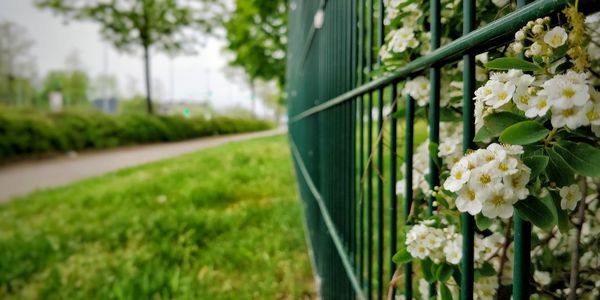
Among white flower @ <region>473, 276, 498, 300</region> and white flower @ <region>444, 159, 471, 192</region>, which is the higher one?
white flower @ <region>444, 159, 471, 192</region>

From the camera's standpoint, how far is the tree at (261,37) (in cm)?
1287

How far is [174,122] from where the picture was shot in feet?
67.9

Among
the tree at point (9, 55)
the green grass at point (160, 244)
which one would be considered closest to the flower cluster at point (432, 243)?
the green grass at point (160, 244)

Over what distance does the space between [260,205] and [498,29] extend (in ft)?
15.1

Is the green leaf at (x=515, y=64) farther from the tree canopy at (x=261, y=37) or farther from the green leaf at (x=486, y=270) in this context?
the tree canopy at (x=261, y=37)

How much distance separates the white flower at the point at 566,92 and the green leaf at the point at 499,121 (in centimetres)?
8

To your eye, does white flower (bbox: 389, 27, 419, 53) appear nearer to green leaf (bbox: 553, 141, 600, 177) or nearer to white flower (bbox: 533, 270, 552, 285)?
green leaf (bbox: 553, 141, 600, 177)

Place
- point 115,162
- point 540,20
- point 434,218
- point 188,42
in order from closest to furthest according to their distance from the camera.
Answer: point 540,20 < point 434,218 < point 115,162 < point 188,42

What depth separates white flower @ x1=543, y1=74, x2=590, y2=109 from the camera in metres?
0.34

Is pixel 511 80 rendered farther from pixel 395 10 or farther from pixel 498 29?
pixel 395 10

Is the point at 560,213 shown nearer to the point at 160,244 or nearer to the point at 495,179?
the point at 495,179

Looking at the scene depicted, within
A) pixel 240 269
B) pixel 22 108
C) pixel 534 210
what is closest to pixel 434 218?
pixel 534 210

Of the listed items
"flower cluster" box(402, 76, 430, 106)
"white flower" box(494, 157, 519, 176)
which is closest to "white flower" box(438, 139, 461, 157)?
"flower cluster" box(402, 76, 430, 106)

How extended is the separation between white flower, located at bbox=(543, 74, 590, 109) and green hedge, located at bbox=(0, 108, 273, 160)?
14.1 metres
